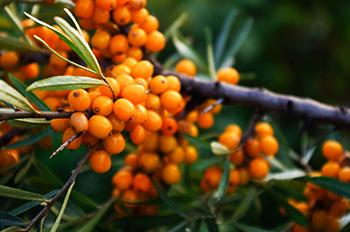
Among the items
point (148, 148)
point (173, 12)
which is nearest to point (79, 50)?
point (148, 148)

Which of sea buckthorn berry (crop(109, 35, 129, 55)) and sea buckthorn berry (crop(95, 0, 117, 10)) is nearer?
sea buckthorn berry (crop(95, 0, 117, 10))

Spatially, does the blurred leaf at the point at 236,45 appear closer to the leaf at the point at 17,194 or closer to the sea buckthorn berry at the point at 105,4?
the sea buckthorn berry at the point at 105,4

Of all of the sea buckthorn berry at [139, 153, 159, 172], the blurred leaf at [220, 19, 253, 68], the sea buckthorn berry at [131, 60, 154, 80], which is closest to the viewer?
the sea buckthorn berry at [131, 60, 154, 80]

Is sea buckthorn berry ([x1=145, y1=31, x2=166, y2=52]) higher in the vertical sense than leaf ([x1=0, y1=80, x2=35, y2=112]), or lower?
lower

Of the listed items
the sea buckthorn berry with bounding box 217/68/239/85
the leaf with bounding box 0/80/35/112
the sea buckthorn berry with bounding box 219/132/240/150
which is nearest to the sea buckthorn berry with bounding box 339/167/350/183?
the sea buckthorn berry with bounding box 219/132/240/150

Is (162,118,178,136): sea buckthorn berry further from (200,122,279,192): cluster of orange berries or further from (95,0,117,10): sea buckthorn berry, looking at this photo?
(95,0,117,10): sea buckthorn berry

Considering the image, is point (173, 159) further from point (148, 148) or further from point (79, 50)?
point (79, 50)

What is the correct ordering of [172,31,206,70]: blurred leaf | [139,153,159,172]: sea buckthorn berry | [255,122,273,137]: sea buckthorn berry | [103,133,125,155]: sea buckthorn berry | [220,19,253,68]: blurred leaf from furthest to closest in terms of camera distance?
[220,19,253,68]: blurred leaf
[172,31,206,70]: blurred leaf
[255,122,273,137]: sea buckthorn berry
[139,153,159,172]: sea buckthorn berry
[103,133,125,155]: sea buckthorn berry
